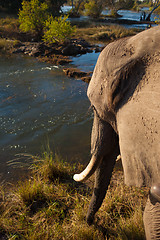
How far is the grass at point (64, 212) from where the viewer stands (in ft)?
6.49

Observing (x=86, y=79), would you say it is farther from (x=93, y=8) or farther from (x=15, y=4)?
(x=93, y=8)

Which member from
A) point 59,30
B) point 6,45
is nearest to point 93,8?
point 59,30

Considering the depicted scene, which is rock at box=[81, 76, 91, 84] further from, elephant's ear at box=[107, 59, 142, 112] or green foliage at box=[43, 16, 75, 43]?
elephant's ear at box=[107, 59, 142, 112]

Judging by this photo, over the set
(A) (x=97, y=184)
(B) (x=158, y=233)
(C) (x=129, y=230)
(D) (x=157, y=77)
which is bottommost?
(C) (x=129, y=230)

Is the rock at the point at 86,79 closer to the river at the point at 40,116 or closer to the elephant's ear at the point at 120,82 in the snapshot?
the river at the point at 40,116

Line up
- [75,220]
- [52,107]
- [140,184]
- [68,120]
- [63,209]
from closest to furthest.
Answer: [140,184] → [75,220] → [63,209] → [68,120] → [52,107]

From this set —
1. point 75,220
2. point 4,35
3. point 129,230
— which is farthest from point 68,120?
point 4,35

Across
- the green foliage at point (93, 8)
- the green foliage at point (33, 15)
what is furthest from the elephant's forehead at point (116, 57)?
the green foliage at point (93, 8)

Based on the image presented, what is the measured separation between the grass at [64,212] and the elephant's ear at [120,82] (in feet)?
4.83

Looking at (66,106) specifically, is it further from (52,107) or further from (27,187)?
(27,187)

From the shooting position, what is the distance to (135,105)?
2.82ft

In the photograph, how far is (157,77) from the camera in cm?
83

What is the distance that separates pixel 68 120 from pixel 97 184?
3.59 m

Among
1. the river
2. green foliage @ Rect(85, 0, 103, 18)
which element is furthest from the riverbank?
green foliage @ Rect(85, 0, 103, 18)
